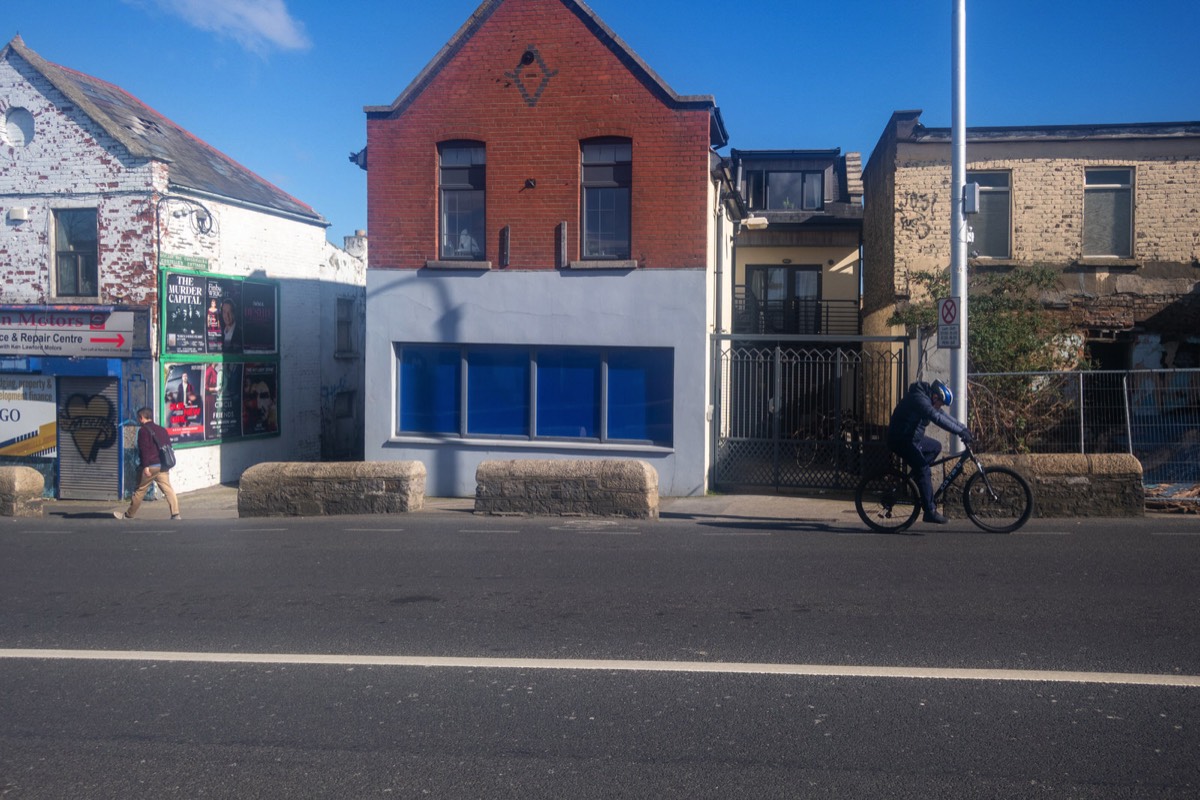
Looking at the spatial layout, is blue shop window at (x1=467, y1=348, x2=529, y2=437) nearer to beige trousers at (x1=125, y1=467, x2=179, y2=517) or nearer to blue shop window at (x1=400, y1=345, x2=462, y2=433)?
blue shop window at (x1=400, y1=345, x2=462, y2=433)

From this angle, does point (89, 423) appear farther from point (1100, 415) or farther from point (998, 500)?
point (1100, 415)

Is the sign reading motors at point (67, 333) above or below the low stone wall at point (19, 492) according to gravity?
above

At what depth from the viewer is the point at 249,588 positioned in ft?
27.2

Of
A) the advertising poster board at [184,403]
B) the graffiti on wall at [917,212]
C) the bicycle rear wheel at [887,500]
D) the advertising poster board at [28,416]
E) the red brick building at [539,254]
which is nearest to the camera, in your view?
→ the bicycle rear wheel at [887,500]

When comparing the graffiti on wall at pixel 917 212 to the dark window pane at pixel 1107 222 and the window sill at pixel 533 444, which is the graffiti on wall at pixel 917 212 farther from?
the window sill at pixel 533 444

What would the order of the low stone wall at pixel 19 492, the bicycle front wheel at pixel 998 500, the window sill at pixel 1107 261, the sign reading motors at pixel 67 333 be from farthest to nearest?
1. the window sill at pixel 1107 261
2. the sign reading motors at pixel 67 333
3. the low stone wall at pixel 19 492
4. the bicycle front wheel at pixel 998 500

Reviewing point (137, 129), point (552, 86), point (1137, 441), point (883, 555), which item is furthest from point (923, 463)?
point (137, 129)

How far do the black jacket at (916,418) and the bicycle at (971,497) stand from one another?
1.15 ft

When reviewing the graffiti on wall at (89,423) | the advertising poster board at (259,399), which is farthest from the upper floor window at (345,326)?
the graffiti on wall at (89,423)

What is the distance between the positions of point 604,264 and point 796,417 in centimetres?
→ 378

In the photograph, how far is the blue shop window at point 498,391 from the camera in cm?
1639

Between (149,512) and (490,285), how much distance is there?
6.23m

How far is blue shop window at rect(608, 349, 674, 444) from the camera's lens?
15898mm

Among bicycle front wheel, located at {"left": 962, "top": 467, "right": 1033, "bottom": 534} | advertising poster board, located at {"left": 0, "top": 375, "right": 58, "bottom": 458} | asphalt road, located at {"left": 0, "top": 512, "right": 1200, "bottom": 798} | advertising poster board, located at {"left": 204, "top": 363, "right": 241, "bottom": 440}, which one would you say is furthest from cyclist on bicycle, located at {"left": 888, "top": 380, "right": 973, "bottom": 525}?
advertising poster board, located at {"left": 0, "top": 375, "right": 58, "bottom": 458}
